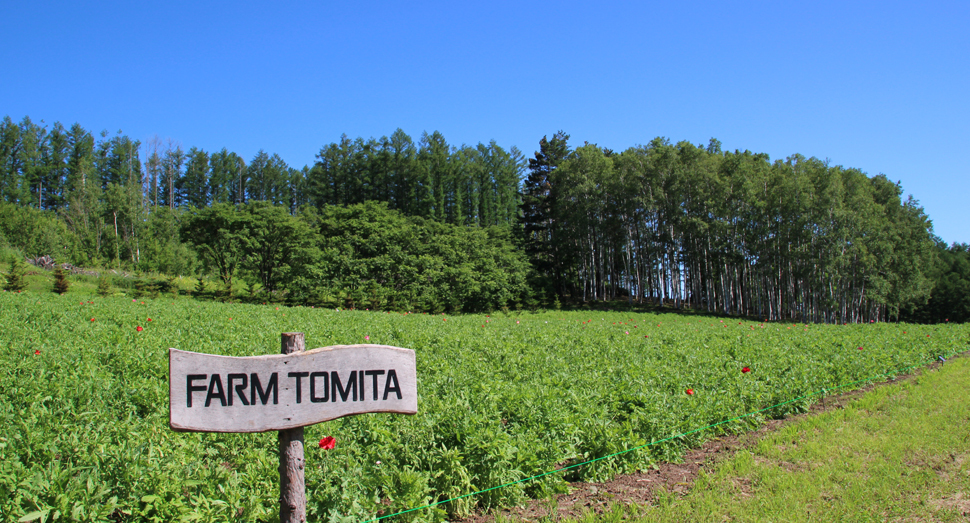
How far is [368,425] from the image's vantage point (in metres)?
4.24

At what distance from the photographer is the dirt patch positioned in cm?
371

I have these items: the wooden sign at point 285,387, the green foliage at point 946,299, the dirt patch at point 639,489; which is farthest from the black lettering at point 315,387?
the green foliage at point 946,299

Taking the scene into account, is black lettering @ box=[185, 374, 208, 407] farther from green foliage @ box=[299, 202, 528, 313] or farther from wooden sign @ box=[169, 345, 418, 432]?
green foliage @ box=[299, 202, 528, 313]

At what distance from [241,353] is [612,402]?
17.7 ft

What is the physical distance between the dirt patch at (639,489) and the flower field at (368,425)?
123mm

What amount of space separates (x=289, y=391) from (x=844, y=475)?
492 cm

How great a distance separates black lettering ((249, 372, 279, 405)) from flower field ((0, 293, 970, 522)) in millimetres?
891

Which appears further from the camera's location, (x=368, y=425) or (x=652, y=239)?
(x=652, y=239)

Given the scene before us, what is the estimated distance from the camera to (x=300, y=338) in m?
Result: 2.63

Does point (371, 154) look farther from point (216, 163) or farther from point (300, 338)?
point (300, 338)

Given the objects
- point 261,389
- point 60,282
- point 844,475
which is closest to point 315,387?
point 261,389

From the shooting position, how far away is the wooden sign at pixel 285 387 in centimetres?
231

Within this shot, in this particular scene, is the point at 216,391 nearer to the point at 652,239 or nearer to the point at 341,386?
the point at 341,386

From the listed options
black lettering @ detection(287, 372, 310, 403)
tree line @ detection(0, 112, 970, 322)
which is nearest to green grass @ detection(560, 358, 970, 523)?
black lettering @ detection(287, 372, 310, 403)
